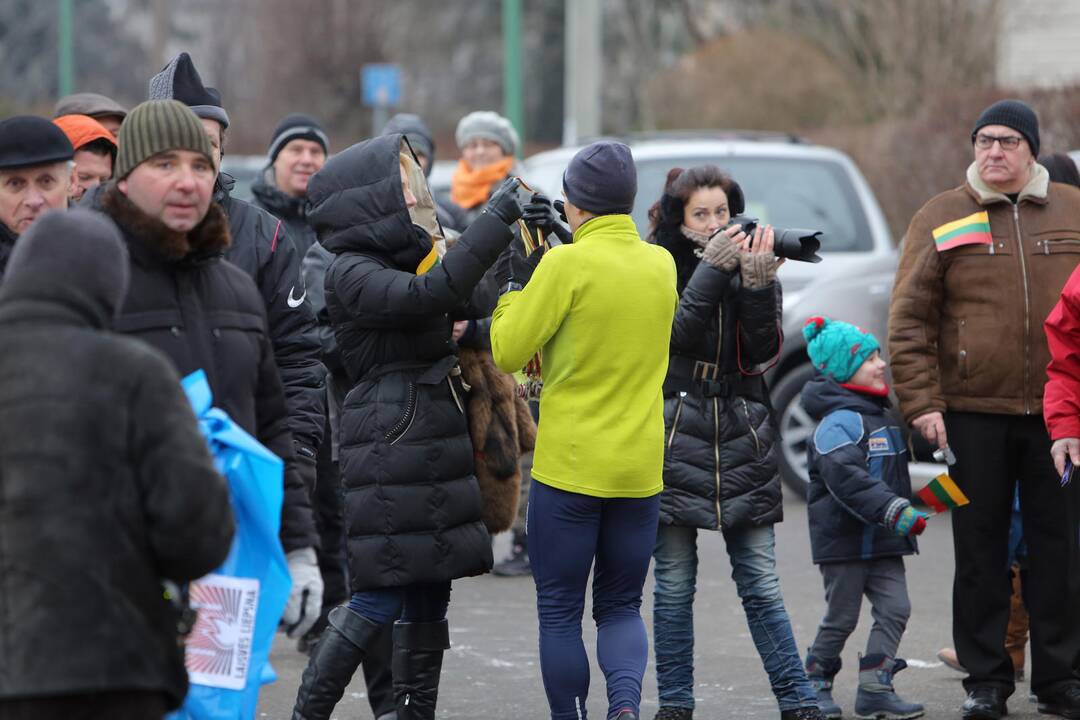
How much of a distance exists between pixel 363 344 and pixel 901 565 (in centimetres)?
223

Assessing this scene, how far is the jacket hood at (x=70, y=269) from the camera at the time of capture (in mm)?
3365

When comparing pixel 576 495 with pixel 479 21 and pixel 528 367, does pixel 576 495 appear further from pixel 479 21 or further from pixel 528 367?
pixel 479 21

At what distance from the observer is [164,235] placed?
403cm

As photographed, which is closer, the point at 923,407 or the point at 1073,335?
the point at 1073,335

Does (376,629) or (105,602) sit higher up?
(105,602)

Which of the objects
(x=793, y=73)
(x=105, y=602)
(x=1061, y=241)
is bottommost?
(x=105, y=602)

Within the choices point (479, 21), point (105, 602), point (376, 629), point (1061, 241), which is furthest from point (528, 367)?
point (479, 21)

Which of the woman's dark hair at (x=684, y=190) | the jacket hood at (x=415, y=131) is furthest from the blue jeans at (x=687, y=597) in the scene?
the jacket hood at (x=415, y=131)

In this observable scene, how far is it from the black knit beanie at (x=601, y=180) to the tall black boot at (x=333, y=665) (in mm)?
1421

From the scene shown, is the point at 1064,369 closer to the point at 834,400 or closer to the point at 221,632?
the point at 834,400

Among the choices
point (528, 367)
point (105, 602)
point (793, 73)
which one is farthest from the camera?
point (793, 73)

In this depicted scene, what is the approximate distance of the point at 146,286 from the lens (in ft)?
13.3

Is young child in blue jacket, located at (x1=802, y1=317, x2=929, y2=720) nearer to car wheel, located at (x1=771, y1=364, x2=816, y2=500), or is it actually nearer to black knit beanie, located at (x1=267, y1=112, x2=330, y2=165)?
black knit beanie, located at (x1=267, y1=112, x2=330, y2=165)

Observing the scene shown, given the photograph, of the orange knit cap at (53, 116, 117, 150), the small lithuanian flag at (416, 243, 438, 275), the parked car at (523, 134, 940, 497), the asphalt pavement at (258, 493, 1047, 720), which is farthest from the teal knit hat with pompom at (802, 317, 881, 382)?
the parked car at (523, 134, 940, 497)
